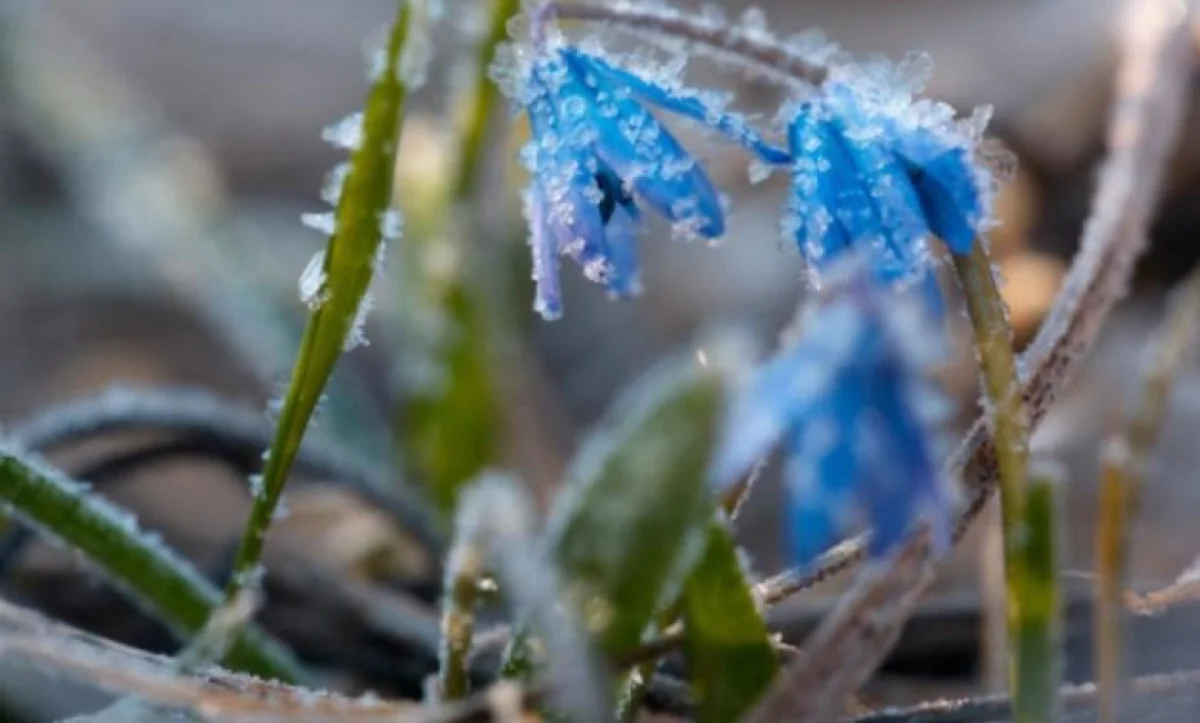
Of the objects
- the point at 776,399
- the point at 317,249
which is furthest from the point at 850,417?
the point at 317,249

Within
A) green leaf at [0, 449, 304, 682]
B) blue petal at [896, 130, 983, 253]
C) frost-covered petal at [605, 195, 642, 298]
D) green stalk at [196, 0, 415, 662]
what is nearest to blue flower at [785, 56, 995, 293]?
blue petal at [896, 130, 983, 253]

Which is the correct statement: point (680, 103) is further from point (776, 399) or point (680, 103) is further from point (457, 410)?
point (457, 410)

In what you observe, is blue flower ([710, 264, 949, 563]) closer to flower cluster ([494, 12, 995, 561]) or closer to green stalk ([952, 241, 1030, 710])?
flower cluster ([494, 12, 995, 561])

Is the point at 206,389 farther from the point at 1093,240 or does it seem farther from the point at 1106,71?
the point at 1093,240

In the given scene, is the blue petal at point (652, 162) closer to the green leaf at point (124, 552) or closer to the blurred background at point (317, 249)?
the blurred background at point (317, 249)

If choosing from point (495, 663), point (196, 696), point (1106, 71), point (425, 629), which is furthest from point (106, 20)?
point (196, 696)

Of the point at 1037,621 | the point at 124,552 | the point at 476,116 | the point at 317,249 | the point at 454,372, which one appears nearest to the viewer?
the point at 1037,621

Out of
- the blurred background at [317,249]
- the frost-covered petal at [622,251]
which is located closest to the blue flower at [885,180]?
the frost-covered petal at [622,251]
